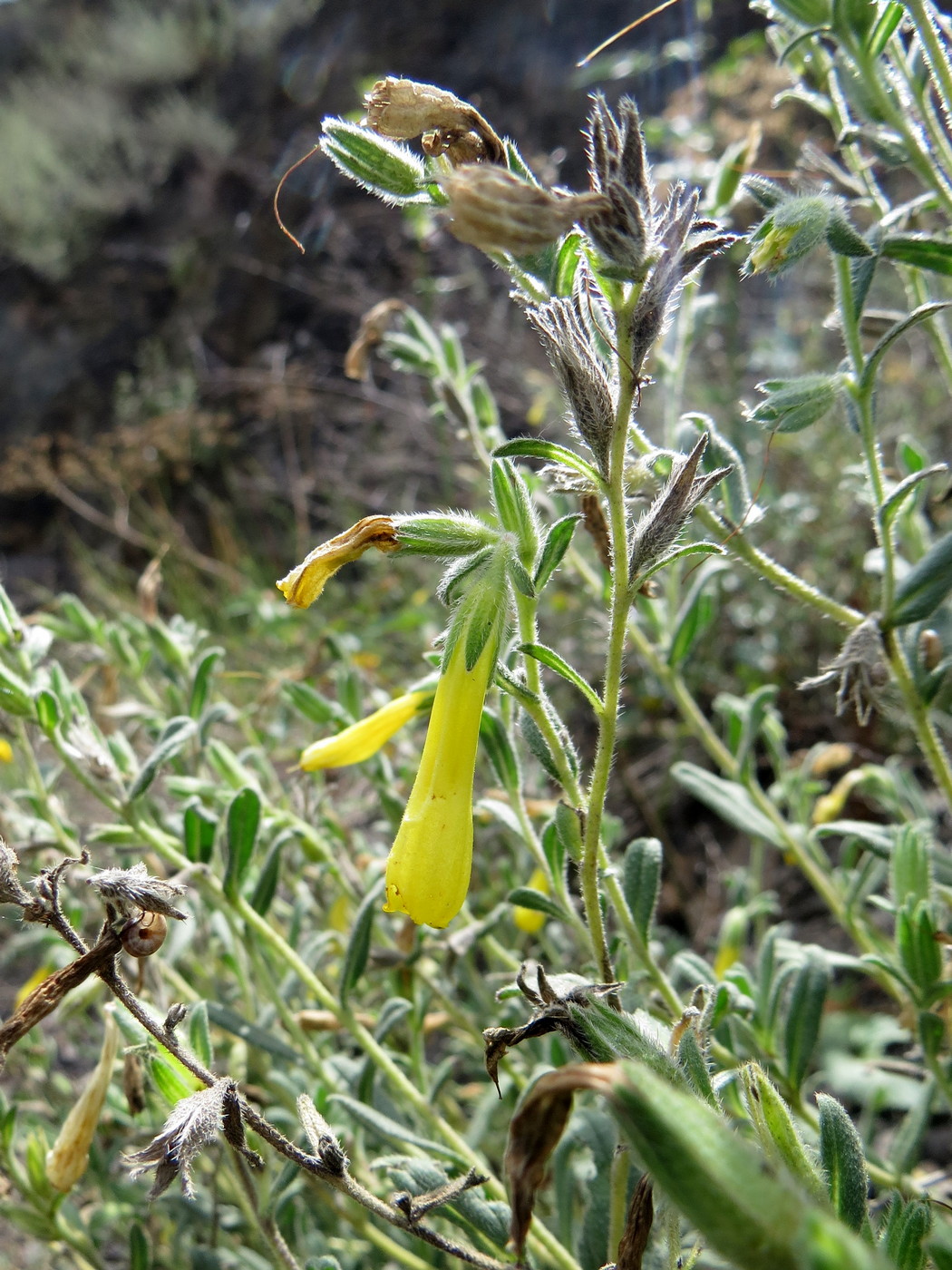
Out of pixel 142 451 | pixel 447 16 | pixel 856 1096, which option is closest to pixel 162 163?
pixel 447 16

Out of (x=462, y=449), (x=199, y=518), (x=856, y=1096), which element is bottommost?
(x=856, y=1096)

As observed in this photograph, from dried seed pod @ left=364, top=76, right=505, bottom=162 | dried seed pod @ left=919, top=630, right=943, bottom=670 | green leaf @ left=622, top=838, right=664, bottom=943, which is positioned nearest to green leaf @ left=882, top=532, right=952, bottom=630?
dried seed pod @ left=919, top=630, right=943, bottom=670

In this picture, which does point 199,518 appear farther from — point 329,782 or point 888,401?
point 329,782

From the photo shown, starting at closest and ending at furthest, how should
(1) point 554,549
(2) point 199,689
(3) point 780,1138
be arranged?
(3) point 780,1138, (1) point 554,549, (2) point 199,689

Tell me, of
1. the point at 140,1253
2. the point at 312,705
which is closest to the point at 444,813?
the point at 312,705

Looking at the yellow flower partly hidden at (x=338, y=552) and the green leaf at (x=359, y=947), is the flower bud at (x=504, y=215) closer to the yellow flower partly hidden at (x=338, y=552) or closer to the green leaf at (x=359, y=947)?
the yellow flower partly hidden at (x=338, y=552)

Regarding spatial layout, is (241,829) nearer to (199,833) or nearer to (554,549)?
(199,833)

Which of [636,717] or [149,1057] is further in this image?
[636,717]
